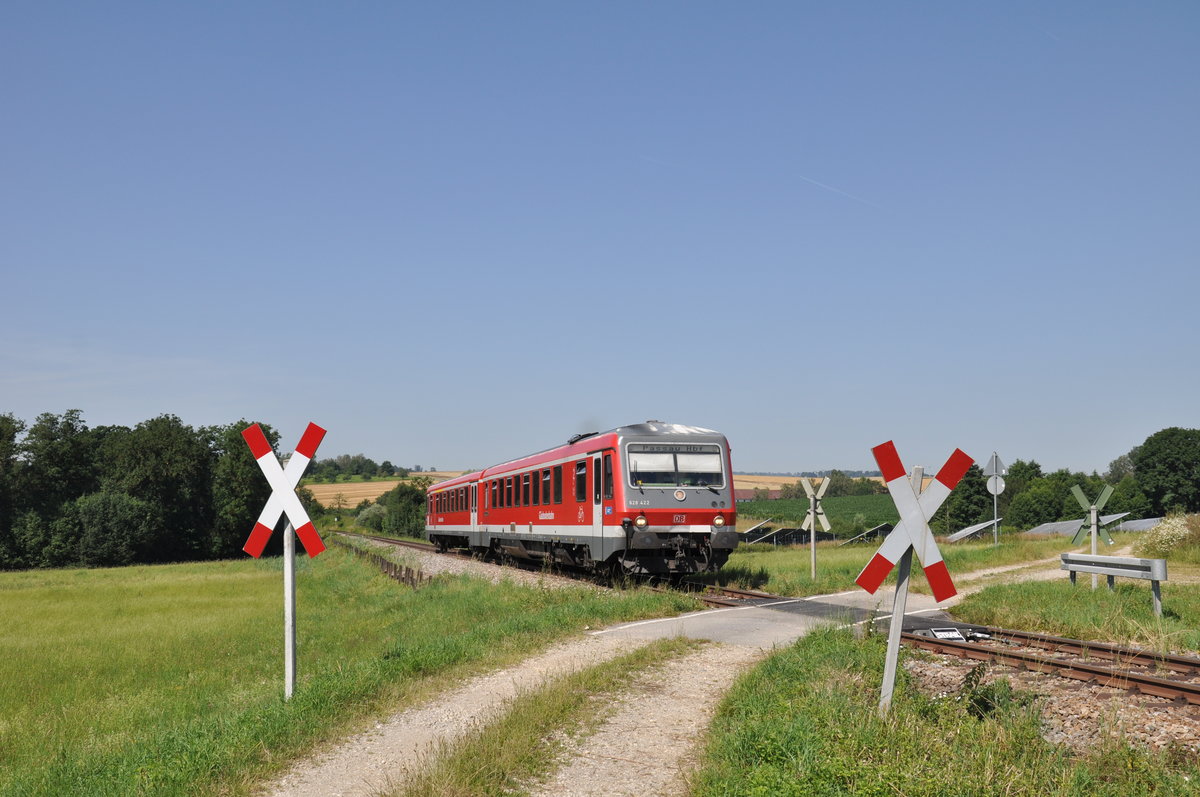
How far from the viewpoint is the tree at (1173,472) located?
314ft

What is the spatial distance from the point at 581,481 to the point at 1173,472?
315 feet

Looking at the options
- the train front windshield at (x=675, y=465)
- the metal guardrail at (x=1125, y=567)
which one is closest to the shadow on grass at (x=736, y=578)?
the train front windshield at (x=675, y=465)

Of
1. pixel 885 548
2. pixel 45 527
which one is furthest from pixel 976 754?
pixel 45 527

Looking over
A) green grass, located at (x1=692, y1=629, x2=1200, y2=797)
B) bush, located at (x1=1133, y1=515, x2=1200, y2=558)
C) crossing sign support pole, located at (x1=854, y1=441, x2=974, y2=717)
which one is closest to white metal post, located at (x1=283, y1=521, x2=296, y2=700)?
green grass, located at (x1=692, y1=629, x2=1200, y2=797)

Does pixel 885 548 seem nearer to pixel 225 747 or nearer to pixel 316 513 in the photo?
pixel 225 747

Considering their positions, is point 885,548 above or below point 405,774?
above

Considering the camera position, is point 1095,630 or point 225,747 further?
point 1095,630

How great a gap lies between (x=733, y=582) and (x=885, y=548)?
1427 cm

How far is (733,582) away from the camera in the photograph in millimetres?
21312

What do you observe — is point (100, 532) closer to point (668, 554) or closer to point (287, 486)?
point (668, 554)

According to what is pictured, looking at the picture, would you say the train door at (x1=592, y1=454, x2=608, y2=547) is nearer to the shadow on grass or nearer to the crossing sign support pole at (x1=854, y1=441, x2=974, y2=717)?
the shadow on grass

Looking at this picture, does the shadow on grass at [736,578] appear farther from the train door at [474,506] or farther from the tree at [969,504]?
the tree at [969,504]

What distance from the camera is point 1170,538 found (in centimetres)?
2691

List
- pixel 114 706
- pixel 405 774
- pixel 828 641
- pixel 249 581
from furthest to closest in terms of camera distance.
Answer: pixel 249 581, pixel 114 706, pixel 828 641, pixel 405 774
